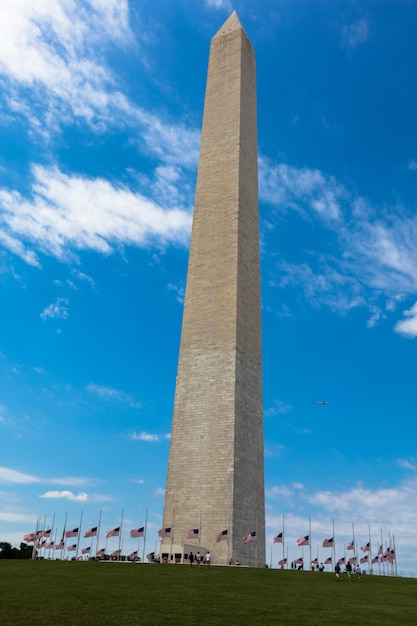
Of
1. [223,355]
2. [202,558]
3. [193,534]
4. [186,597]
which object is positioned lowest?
[186,597]

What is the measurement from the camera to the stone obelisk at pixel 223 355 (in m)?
41.3

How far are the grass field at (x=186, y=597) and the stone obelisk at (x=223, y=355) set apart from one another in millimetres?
7654

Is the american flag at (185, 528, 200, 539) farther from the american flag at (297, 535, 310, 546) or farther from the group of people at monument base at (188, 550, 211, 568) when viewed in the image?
the american flag at (297, 535, 310, 546)

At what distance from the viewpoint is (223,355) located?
44406 mm

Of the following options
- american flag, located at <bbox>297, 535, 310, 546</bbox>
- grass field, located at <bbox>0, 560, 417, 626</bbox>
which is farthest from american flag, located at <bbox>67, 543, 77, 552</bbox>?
american flag, located at <bbox>297, 535, 310, 546</bbox>

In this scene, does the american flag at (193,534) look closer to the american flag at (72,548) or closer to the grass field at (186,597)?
the grass field at (186,597)

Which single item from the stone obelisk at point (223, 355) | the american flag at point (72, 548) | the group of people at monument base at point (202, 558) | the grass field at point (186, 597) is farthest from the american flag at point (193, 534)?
the american flag at point (72, 548)

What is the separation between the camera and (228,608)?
19609 millimetres

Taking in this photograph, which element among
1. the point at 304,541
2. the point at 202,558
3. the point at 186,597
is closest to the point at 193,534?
the point at 202,558

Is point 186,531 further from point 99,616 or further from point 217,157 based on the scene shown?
point 217,157

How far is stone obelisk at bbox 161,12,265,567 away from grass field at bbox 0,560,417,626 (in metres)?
7.65

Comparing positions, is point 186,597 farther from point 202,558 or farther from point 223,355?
point 223,355

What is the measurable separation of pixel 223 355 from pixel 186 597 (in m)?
23.6

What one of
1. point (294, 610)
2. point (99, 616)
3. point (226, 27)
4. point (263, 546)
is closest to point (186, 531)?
point (263, 546)
